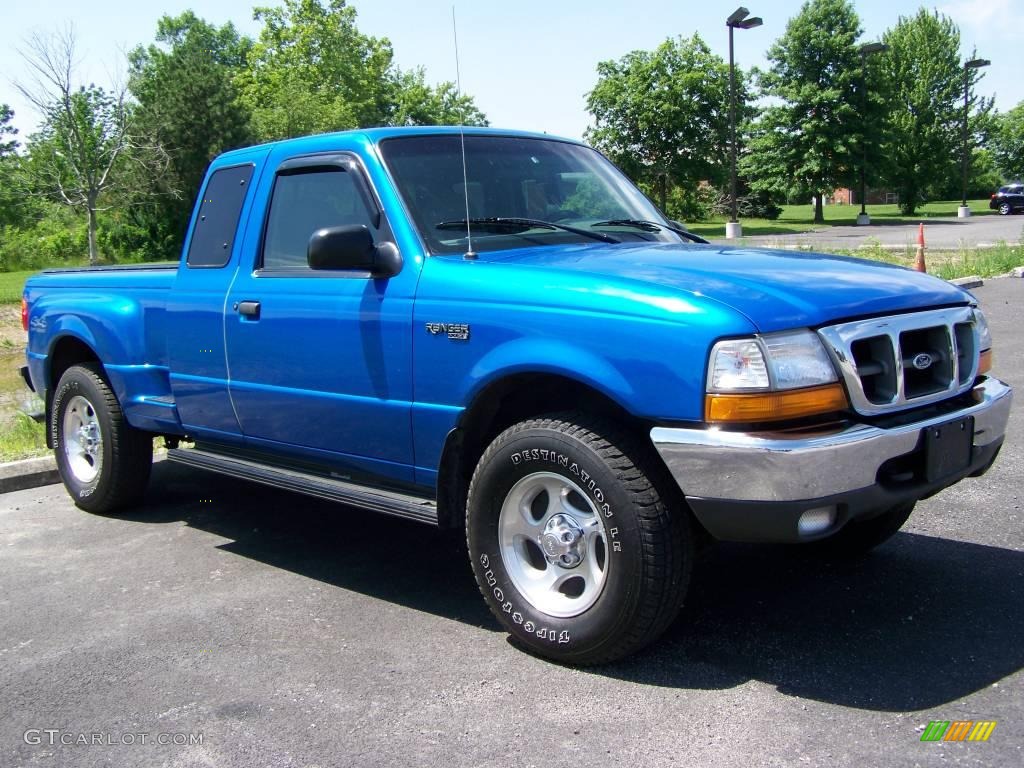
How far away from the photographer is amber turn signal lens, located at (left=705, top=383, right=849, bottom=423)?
3.21 m

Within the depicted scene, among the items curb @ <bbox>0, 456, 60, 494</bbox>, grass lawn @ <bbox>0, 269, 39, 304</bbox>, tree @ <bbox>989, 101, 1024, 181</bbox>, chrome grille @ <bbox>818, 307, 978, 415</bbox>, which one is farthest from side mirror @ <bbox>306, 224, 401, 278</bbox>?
tree @ <bbox>989, 101, 1024, 181</bbox>

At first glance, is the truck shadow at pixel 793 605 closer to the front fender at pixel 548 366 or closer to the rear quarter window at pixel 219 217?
the front fender at pixel 548 366

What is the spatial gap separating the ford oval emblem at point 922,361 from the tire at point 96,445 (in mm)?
4326

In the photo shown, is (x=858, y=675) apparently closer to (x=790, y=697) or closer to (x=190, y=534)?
(x=790, y=697)

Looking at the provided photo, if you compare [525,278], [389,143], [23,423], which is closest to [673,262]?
[525,278]

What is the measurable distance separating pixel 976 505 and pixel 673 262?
2.64 meters

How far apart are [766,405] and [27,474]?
5492 millimetres

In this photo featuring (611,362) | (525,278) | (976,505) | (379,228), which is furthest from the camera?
(976,505)

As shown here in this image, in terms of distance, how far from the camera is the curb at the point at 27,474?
22.1 ft

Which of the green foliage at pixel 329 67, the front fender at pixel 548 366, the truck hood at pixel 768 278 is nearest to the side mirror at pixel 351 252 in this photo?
the truck hood at pixel 768 278

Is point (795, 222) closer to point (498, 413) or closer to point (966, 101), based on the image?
point (966, 101)

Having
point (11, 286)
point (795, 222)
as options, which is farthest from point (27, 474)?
point (795, 222)

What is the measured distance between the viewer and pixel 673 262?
386 centimetres

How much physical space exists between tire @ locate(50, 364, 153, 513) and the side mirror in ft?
7.99
